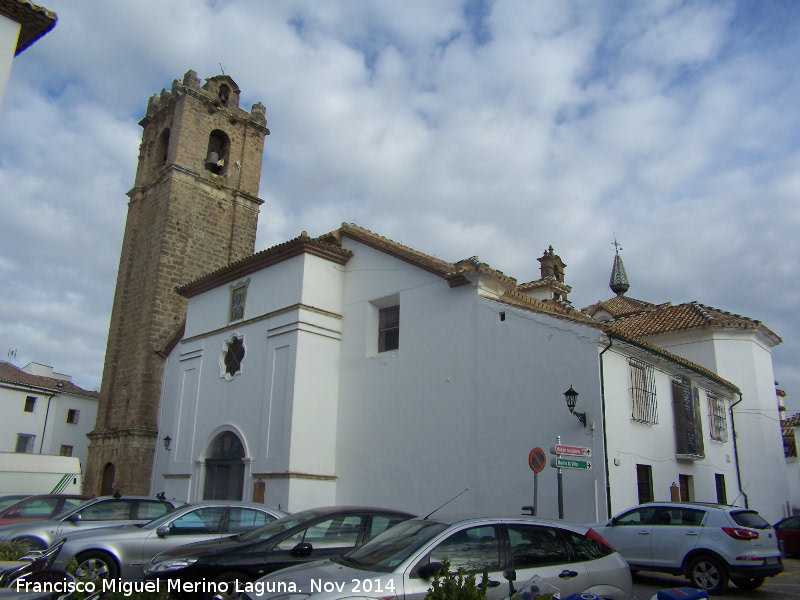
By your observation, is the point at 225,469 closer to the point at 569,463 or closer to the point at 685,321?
the point at 569,463

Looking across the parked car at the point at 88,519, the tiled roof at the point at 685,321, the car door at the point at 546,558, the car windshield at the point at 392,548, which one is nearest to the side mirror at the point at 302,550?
the car windshield at the point at 392,548

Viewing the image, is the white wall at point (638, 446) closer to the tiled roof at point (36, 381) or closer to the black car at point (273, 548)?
the black car at point (273, 548)

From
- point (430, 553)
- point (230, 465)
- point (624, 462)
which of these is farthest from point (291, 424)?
point (430, 553)

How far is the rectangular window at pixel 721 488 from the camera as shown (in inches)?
664

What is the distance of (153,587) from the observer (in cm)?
671

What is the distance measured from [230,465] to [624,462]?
10.1 metres

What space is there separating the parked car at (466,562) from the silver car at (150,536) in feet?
12.9

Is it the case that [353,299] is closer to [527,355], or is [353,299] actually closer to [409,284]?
[409,284]

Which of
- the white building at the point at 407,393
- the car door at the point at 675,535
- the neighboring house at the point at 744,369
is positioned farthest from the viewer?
the neighboring house at the point at 744,369

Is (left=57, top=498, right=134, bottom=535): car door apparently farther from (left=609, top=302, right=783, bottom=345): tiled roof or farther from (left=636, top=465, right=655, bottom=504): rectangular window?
(left=609, top=302, right=783, bottom=345): tiled roof

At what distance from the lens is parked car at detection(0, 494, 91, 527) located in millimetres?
11391

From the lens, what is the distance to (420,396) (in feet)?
49.2

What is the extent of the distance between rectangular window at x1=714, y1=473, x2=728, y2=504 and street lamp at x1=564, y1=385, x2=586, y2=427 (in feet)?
23.1

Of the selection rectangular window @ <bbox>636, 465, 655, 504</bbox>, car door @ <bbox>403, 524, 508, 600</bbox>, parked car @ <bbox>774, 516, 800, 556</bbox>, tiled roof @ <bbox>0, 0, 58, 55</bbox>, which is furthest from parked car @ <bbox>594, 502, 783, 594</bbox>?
tiled roof @ <bbox>0, 0, 58, 55</bbox>
